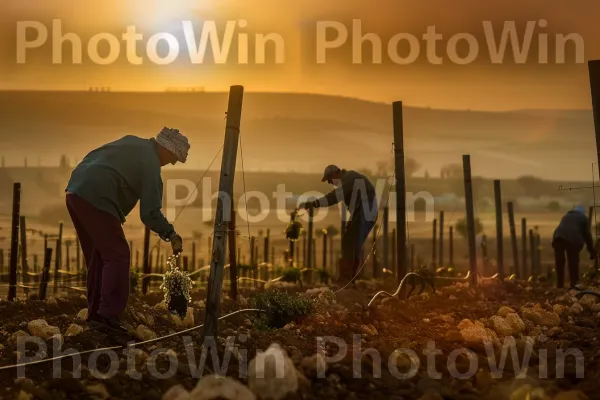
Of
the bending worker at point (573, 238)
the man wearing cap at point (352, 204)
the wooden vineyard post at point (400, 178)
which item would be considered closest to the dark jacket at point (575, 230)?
the bending worker at point (573, 238)

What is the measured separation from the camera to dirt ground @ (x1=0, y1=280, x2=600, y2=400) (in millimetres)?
4840

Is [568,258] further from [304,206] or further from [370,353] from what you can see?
[370,353]

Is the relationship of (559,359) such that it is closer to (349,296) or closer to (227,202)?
(227,202)

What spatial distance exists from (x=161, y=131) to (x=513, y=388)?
351 cm

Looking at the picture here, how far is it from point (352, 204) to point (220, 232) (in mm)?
5382

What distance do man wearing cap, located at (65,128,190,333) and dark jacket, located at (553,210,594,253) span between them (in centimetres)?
932

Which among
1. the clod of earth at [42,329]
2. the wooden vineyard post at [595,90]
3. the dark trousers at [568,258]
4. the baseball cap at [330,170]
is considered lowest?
the clod of earth at [42,329]

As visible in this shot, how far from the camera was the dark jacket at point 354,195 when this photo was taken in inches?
453

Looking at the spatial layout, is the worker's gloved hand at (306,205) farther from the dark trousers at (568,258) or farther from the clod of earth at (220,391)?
the clod of earth at (220,391)

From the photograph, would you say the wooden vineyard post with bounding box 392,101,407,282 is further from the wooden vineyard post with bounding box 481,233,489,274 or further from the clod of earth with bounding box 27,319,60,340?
the wooden vineyard post with bounding box 481,233,489,274

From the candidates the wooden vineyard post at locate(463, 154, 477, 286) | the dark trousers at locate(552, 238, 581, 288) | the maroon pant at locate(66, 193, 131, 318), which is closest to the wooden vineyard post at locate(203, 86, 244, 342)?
the maroon pant at locate(66, 193, 131, 318)

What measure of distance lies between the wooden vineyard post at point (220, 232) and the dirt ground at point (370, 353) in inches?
8.5

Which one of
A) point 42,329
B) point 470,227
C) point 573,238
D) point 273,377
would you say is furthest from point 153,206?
point 573,238

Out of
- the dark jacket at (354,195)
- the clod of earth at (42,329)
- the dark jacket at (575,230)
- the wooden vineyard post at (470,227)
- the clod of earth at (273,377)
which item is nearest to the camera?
the clod of earth at (273,377)
